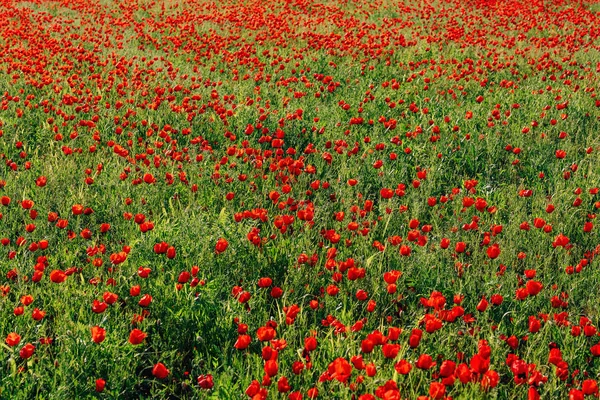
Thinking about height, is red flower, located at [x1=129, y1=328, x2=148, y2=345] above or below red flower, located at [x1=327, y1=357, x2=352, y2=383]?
below

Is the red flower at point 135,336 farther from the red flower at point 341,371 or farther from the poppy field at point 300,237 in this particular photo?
the red flower at point 341,371

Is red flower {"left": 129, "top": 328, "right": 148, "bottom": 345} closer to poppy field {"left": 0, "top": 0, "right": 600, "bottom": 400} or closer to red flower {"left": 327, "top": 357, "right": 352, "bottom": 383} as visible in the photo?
poppy field {"left": 0, "top": 0, "right": 600, "bottom": 400}

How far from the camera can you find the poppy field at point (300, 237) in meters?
2.66

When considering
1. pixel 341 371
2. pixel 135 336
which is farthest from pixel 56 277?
pixel 341 371

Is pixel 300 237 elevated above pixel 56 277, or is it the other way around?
pixel 56 277

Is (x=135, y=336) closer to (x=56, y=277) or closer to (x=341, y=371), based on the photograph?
(x=56, y=277)

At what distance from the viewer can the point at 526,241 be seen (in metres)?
3.93

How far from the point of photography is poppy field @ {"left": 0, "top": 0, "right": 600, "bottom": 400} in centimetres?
266

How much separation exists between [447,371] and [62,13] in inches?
540

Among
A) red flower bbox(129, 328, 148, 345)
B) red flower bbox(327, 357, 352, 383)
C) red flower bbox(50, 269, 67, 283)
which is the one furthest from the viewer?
red flower bbox(50, 269, 67, 283)

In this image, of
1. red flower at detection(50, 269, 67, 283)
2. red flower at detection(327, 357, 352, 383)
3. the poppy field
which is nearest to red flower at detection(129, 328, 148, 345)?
the poppy field

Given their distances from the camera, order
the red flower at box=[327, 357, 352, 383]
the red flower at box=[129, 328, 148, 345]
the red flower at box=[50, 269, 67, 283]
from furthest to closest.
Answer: the red flower at box=[50, 269, 67, 283]
the red flower at box=[129, 328, 148, 345]
the red flower at box=[327, 357, 352, 383]

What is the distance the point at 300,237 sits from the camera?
3.92 meters

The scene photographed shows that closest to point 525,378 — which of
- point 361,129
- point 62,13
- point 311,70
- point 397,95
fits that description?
point 361,129
